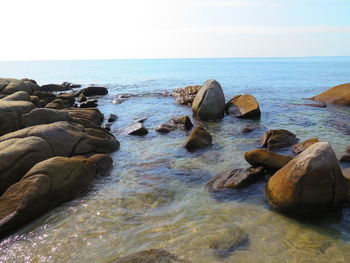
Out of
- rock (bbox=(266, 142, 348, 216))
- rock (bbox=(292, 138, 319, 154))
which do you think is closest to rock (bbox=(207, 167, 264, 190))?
rock (bbox=(266, 142, 348, 216))

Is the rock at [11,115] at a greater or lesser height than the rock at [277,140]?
greater

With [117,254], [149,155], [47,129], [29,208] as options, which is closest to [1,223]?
[29,208]

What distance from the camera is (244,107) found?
14.8 metres

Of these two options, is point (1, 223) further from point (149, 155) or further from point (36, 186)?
point (149, 155)

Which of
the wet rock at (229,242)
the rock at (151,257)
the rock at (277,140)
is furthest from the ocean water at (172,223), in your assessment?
the rock at (277,140)

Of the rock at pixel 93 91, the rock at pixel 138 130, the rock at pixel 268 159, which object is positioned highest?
the rock at pixel 268 159

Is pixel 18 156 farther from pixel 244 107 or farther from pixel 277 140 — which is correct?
pixel 244 107

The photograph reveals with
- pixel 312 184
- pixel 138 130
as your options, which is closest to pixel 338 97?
pixel 138 130

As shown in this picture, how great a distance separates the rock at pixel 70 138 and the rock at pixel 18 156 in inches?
14.3

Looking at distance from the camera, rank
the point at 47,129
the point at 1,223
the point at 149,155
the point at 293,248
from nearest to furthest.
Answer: the point at 293,248 → the point at 1,223 → the point at 47,129 → the point at 149,155

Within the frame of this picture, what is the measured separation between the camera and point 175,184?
732 cm

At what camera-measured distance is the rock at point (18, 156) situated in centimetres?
680

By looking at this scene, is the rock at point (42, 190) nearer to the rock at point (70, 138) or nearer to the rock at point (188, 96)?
the rock at point (70, 138)

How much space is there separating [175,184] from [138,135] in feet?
18.4
